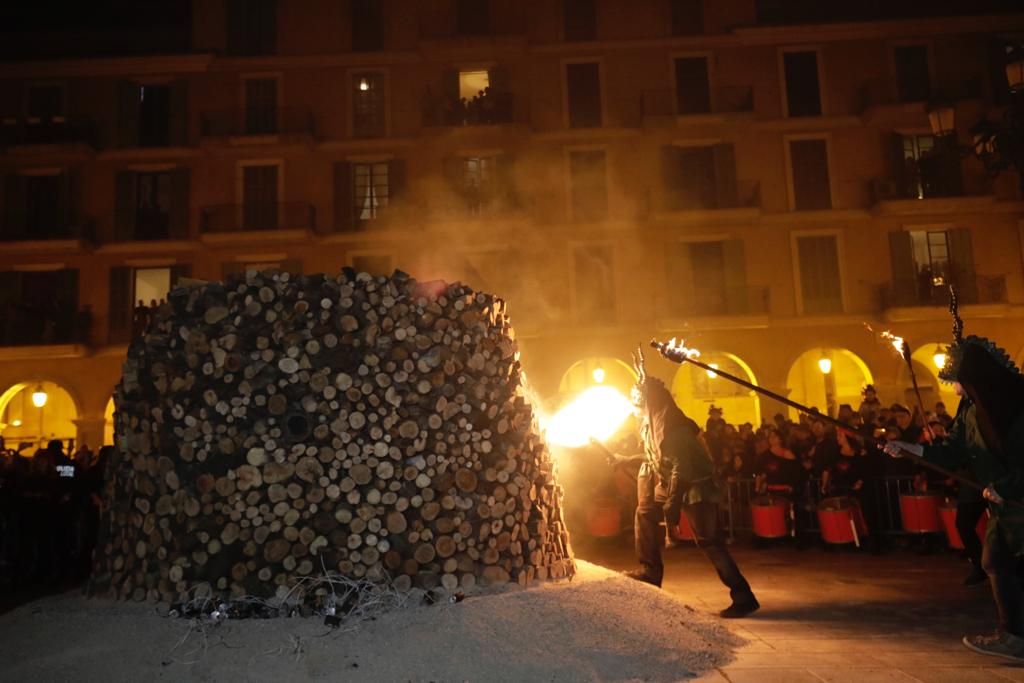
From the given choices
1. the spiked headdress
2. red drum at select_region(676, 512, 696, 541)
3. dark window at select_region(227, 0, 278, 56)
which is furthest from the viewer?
dark window at select_region(227, 0, 278, 56)

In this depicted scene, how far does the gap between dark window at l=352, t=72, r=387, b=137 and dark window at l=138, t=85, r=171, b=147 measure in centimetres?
598

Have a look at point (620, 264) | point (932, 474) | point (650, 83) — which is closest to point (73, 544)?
point (932, 474)

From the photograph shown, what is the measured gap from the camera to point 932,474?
1005 cm

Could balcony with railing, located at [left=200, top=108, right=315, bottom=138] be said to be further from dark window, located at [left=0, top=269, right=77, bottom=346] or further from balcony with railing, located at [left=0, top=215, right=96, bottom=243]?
dark window, located at [left=0, top=269, right=77, bottom=346]

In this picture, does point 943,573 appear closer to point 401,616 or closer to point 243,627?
point 401,616

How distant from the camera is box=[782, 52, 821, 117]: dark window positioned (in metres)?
24.0

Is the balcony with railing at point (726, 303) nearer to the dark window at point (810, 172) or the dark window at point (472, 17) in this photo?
the dark window at point (810, 172)

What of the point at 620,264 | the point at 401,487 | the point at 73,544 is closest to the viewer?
the point at 401,487

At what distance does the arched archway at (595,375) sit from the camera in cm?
2239

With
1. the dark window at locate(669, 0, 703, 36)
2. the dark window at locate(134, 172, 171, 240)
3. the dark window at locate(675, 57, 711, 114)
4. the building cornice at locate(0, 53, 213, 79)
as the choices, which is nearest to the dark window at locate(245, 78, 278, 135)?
the building cornice at locate(0, 53, 213, 79)

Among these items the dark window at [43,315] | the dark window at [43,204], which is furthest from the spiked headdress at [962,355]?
the dark window at [43,204]

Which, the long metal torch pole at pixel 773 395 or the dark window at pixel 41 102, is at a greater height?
the dark window at pixel 41 102

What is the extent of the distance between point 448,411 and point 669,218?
60.7 feet

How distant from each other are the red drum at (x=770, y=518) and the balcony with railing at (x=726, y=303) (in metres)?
12.6
